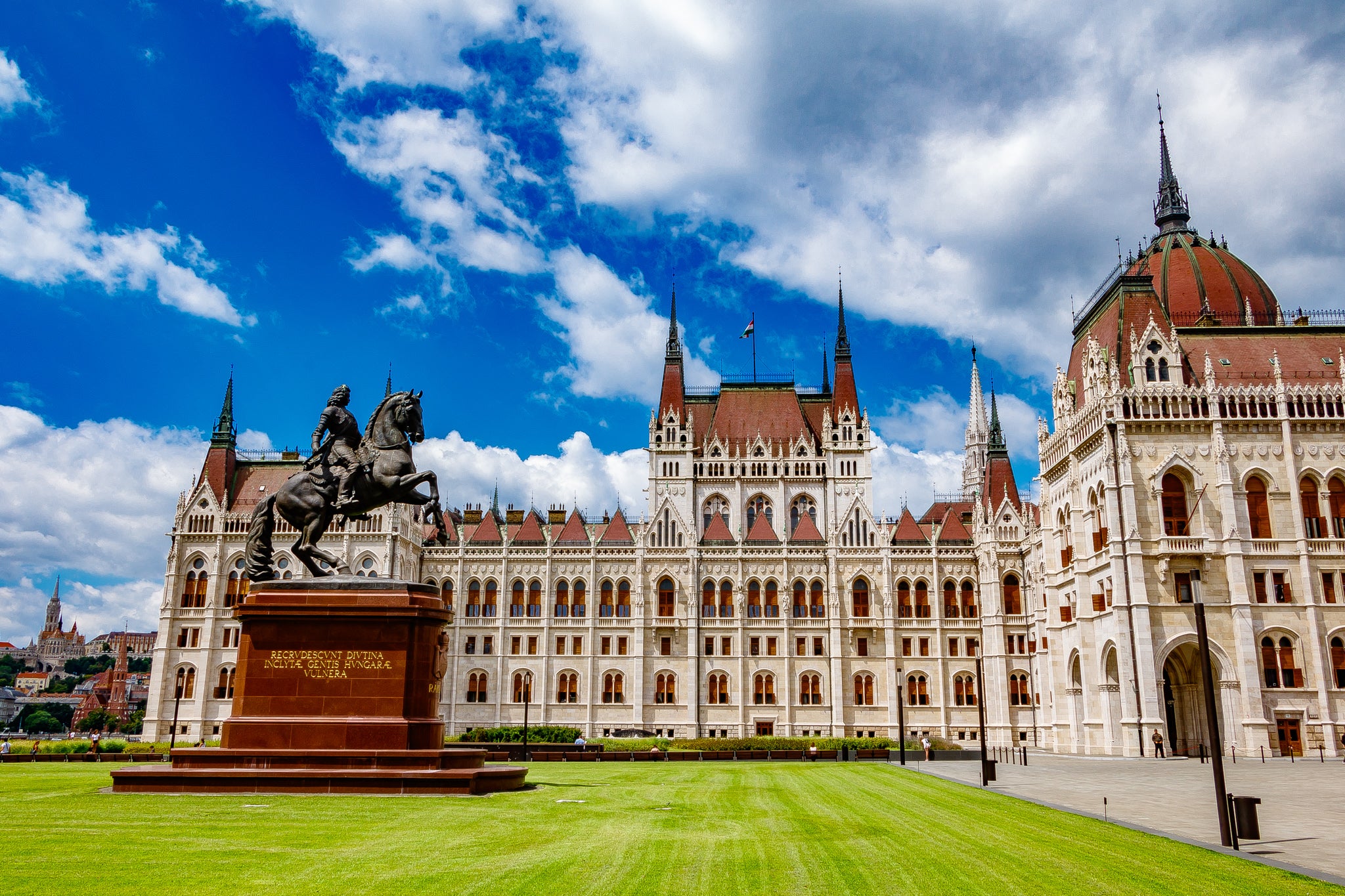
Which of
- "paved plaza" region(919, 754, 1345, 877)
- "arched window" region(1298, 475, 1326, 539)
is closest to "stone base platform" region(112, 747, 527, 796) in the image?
"paved plaza" region(919, 754, 1345, 877)

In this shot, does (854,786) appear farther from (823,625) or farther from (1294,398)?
(823,625)

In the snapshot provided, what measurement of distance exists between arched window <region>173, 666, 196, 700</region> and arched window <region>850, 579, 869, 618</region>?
170 feet

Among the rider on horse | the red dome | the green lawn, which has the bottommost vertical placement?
the green lawn

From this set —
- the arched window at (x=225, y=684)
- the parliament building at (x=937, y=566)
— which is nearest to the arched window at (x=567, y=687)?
the parliament building at (x=937, y=566)

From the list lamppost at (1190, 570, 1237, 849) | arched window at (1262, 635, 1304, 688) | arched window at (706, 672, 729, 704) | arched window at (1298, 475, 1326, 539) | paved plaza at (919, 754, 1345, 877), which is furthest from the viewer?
arched window at (706, 672, 729, 704)

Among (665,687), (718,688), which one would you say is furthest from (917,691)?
(665,687)

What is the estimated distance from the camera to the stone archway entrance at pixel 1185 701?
54.1 meters

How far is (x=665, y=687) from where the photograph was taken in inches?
2970

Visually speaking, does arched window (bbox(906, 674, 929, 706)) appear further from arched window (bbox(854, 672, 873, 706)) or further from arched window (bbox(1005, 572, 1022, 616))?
arched window (bbox(1005, 572, 1022, 616))

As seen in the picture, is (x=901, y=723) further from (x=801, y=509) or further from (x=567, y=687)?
(x=801, y=509)

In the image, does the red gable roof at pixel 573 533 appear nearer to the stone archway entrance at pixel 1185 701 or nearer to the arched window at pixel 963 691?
the arched window at pixel 963 691

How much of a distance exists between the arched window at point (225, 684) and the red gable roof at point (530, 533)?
2426 centimetres

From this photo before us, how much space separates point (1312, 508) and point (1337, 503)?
1345mm

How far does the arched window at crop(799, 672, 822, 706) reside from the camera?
74750 millimetres
